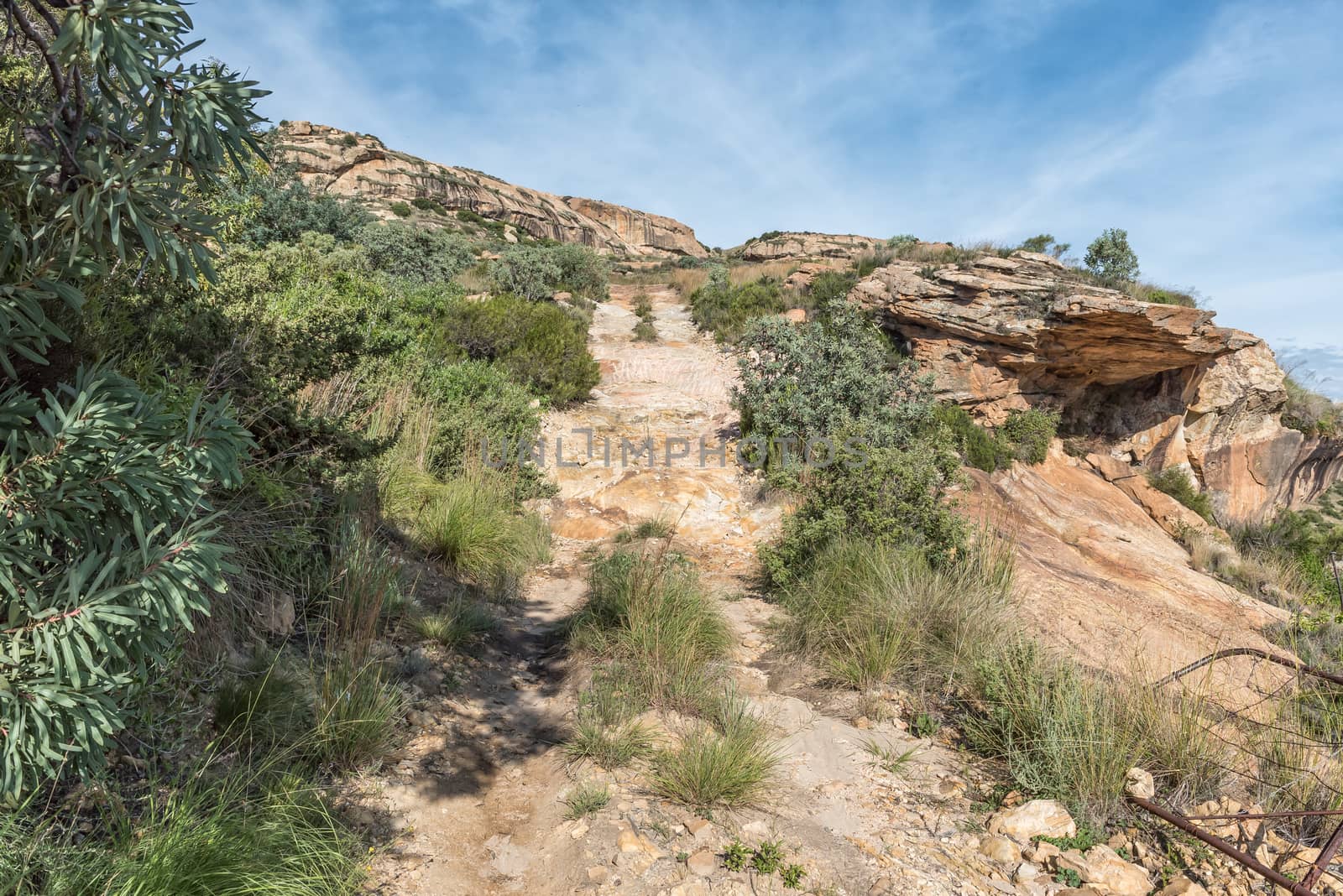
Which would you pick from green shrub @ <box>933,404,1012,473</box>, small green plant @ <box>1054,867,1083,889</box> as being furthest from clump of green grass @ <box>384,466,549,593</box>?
green shrub @ <box>933,404,1012,473</box>

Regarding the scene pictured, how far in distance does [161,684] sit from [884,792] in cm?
279

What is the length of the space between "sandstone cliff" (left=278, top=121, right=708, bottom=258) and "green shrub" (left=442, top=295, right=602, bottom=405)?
19.4m

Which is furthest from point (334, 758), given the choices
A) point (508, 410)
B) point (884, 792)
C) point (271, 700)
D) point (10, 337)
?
point (508, 410)

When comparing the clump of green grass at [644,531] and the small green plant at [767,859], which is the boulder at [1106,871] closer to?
the small green plant at [767,859]

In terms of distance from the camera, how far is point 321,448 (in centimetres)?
A: 381

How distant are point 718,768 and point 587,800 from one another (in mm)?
525

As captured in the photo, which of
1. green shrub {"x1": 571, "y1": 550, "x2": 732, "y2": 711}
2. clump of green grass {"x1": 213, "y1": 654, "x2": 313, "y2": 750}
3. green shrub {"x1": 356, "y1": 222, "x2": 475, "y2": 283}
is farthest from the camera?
green shrub {"x1": 356, "y1": 222, "x2": 475, "y2": 283}

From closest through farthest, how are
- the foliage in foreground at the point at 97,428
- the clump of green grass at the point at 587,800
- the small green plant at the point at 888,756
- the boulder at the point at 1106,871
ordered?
the foliage in foreground at the point at 97,428
the boulder at the point at 1106,871
the clump of green grass at the point at 587,800
the small green plant at the point at 888,756

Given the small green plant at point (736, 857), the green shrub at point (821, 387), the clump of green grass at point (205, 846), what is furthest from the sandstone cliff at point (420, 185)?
the small green plant at point (736, 857)

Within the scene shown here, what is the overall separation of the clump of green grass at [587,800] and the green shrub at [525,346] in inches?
283

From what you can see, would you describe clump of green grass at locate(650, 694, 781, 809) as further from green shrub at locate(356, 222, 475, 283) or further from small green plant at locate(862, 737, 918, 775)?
green shrub at locate(356, 222, 475, 283)

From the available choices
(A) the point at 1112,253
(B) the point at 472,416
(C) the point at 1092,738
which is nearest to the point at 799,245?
(A) the point at 1112,253

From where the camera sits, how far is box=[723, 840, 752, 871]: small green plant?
8.04 ft

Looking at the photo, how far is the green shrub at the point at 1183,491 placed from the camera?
12.5 m
